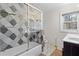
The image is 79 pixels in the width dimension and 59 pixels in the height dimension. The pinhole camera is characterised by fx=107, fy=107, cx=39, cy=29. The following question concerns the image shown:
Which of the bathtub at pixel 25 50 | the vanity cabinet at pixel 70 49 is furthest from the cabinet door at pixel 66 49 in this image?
the bathtub at pixel 25 50

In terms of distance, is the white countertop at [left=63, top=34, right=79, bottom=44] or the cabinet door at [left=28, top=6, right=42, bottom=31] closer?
the white countertop at [left=63, top=34, right=79, bottom=44]

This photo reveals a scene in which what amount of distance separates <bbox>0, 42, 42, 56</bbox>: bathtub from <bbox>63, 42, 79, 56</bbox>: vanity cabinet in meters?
0.35

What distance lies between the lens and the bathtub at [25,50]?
145 centimetres

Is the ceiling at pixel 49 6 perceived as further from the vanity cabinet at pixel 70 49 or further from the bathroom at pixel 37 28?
the vanity cabinet at pixel 70 49

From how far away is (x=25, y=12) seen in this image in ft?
5.10

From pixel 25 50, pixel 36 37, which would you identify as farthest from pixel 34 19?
pixel 25 50

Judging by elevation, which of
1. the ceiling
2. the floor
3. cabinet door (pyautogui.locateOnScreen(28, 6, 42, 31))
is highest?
the ceiling

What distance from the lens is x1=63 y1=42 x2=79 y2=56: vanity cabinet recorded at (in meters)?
1.43

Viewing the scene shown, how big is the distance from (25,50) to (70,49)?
0.62 meters

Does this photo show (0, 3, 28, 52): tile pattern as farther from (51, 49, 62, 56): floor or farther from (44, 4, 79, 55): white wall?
(51, 49, 62, 56): floor

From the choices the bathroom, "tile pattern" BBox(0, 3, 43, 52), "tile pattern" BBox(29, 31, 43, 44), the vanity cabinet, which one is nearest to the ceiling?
the bathroom

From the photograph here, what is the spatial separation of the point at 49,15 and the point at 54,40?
365mm

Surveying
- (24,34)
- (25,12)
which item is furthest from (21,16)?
(24,34)

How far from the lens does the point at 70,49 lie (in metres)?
1.47
